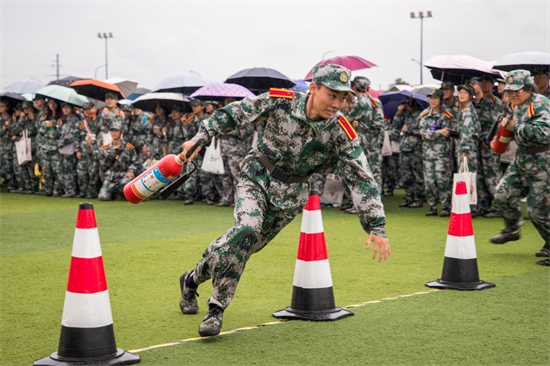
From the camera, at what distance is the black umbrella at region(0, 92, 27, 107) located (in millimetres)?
19109

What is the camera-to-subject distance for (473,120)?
1153 cm

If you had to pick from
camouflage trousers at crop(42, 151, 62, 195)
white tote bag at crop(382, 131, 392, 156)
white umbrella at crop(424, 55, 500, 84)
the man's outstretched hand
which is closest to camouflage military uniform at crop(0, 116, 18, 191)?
camouflage trousers at crop(42, 151, 62, 195)

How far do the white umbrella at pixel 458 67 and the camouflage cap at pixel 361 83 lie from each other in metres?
1.18

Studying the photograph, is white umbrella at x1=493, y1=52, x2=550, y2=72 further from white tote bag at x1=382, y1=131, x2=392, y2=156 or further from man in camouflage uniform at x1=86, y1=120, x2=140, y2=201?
man in camouflage uniform at x1=86, y1=120, x2=140, y2=201

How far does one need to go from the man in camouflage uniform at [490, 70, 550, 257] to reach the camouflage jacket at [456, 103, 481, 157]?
3.35 metres

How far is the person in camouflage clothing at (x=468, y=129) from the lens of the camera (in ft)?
37.7

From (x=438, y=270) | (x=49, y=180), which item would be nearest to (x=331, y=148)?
(x=438, y=270)

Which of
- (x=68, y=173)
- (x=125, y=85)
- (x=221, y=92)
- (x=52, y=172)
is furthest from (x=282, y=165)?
(x=125, y=85)

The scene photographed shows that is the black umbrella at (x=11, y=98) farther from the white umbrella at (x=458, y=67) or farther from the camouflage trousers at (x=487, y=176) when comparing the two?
the camouflage trousers at (x=487, y=176)

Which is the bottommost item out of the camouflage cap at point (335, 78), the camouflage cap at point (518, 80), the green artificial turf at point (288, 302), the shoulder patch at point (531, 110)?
the green artificial turf at point (288, 302)

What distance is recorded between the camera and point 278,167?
4.92 meters

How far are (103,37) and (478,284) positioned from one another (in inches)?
2435

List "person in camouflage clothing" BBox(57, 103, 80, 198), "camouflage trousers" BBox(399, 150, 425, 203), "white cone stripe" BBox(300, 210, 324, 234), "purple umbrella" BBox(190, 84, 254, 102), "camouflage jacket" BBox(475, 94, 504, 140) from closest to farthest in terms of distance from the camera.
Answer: "white cone stripe" BBox(300, 210, 324, 234)
"camouflage jacket" BBox(475, 94, 504, 140)
"purple umbrella" BBox(190, 84, 254, 102)
"camouflage trousers" BBox(399, 150, 425, 203)
"person in camouflage clothing" BBox(57, 103, 80, 198)

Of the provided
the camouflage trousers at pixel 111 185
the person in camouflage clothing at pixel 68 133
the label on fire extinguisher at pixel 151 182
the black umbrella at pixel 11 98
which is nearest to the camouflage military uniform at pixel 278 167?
the label on fire extinguisher at pixel 151 182
